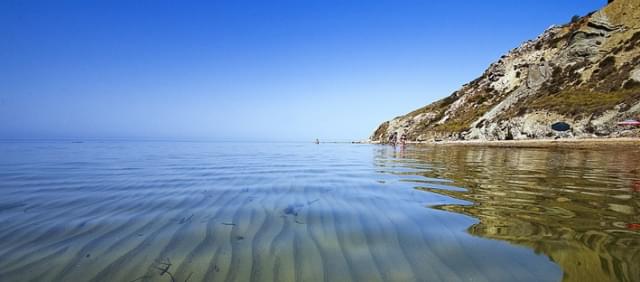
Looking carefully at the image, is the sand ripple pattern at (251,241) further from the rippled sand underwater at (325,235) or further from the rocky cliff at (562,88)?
the rocky cliff at (562,88)

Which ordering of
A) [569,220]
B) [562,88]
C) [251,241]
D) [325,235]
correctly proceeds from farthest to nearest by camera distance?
1. [562,88]
2. [569,220]
3. [325,235]
4. [251,241]

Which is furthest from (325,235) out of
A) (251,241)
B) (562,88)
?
(562,88)

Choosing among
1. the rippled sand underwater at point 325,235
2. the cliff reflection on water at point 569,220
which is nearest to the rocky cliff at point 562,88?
the cliff reflection on water at point 569,220

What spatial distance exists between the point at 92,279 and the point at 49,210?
140 inches

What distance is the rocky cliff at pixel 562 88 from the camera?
3322 cm

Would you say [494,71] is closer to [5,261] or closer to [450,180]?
[450,180]

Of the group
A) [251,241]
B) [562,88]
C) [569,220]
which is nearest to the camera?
[251,241]

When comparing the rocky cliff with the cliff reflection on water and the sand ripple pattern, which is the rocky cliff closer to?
the cliff reflection on water

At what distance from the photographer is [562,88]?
153ft

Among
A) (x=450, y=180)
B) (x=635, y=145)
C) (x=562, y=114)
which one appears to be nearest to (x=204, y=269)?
(x=450, y=180)

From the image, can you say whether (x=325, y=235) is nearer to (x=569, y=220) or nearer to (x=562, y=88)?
(x=569, y=220)

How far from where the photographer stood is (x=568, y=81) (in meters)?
47.1

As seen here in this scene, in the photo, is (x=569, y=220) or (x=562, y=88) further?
(x=562, y=88)

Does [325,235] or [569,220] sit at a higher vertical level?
[569,220]
